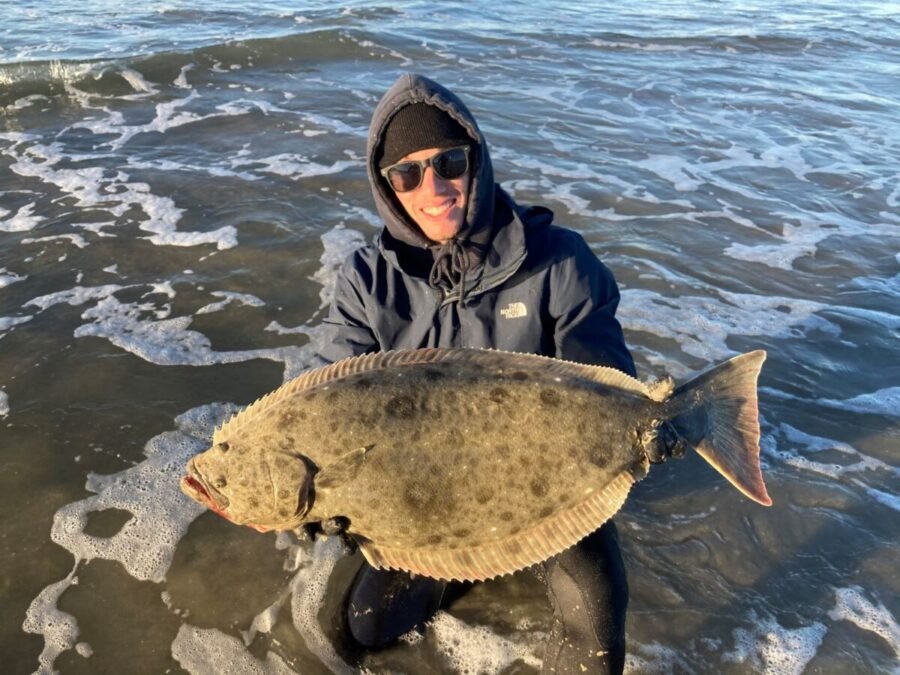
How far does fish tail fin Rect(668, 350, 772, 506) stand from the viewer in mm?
2531

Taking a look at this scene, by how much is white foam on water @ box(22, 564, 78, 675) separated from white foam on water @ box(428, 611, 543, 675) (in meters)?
1.76

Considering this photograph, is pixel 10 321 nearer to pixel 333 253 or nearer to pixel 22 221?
pixel 22 221

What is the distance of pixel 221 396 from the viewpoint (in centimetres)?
469

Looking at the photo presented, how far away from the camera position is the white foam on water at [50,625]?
10.1ft

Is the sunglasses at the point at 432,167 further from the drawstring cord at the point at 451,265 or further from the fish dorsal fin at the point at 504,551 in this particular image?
the fish dorsal fin at the point at 504,551

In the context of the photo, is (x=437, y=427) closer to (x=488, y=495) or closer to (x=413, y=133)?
(x=488, y=495)

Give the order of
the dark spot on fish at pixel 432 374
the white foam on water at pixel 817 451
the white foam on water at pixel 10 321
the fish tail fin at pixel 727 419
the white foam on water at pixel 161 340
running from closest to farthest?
the dark spot on fish at pixel 432 374, the fish tail fin at pixel 727 419, the white foam on water at pixel 817 451, the white foam on water at pixel 161 340, the white foam on water at pixel 10 321

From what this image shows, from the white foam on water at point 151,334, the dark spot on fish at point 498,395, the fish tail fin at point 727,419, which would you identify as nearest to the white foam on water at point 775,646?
the fish tail fin at point 727,419

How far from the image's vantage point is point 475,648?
321cm

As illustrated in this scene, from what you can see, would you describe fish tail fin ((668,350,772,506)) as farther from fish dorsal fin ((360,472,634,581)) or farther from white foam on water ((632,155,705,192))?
white foam on water ((632,155,705,192))

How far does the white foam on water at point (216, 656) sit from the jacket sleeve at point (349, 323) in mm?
1456

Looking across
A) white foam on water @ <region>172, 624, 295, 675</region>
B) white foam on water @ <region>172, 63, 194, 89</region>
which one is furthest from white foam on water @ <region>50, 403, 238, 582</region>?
white foam on water @ <region>172, 63, 194, 89</region>

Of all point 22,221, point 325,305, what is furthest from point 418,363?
point 22,221

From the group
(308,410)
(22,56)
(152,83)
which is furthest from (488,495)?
(22,56)
